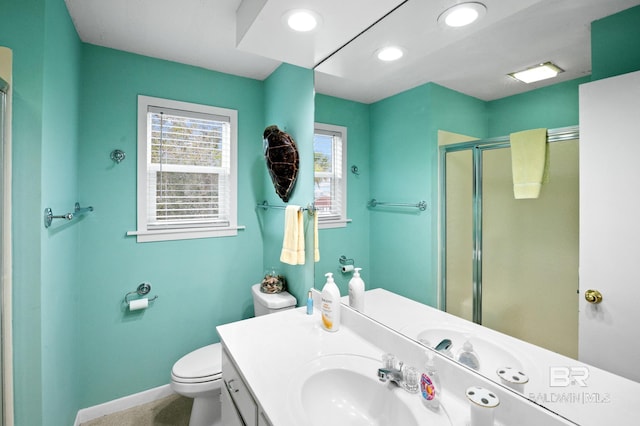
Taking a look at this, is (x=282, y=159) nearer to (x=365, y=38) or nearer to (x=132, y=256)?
(x=365, y=38)

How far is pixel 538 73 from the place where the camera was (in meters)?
0.72

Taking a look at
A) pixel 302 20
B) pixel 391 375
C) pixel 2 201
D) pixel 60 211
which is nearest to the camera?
pixel 391 375

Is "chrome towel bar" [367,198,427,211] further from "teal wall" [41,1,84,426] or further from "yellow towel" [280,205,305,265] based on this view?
"teal wall" [41,1,84,426]

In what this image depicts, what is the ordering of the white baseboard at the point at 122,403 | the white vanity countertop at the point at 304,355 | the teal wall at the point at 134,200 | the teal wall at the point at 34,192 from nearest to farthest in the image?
the white vanity countertop at the point at 304,355 < the teal wall at the point at 134,200 < the teal wall at the point at 34,192 < the white baseboard at the point at 122,403

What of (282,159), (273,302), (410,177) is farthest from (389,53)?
(273,302)

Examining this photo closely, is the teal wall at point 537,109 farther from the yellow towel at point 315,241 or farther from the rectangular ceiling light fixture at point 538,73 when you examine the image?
the yellow towel at point 315,241

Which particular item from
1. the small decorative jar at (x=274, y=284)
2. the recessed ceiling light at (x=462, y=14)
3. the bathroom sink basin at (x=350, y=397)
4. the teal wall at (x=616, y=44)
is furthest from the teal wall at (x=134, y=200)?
the bathroom sink basin at (x=350, y=397)

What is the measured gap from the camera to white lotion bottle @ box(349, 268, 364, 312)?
1354 millimetres

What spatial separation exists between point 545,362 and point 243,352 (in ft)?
3.33

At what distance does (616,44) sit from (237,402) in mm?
1558

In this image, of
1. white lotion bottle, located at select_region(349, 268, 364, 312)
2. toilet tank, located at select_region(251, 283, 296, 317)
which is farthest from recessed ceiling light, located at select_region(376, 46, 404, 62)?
toilet tank, located at select_region(251, 283, 296, 317)

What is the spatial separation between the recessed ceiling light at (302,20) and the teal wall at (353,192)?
33 centimetres

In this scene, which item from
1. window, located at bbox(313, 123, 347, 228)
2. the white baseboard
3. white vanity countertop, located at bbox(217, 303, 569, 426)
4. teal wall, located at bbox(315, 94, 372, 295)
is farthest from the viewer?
the white baseboard

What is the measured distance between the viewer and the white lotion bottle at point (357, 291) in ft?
4.44
